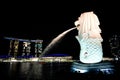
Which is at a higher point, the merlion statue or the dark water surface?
the merlion statue

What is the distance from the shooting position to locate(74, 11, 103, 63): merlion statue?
1644 cm

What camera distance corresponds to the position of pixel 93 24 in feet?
57.2

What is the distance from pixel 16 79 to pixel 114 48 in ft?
262

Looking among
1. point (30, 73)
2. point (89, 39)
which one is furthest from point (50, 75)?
point (89, 39)

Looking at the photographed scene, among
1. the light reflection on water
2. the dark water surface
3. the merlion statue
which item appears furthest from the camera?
the merlion statue

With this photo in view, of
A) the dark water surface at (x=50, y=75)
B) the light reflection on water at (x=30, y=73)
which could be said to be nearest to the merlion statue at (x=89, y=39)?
the dark water surface at (x=50, y=75)

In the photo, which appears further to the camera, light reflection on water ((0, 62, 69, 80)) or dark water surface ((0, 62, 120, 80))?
light reflection on water ((0, 62, 69, 80))

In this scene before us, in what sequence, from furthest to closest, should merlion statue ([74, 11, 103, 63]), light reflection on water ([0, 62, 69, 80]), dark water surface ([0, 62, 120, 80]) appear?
1. merlion statue ([74, 11, 103, 63])
2. light reflection on water ([0, 62, 69, 80])
3. dark water surface ([0, 62, 120, 80])

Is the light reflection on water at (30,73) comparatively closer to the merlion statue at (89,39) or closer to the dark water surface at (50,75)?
the dark water surface at (50,75)

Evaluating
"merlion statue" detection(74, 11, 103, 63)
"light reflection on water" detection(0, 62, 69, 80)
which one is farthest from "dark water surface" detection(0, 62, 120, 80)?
"merlion statue" detection(74, 11, 103, 63)

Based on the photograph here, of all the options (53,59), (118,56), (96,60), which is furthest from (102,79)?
(118,56)

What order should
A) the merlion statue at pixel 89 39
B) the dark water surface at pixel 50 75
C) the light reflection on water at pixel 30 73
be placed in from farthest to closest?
the merlion statue at pixel 89 39
the light reflection on water at pixel 30 73
the dark water surface at pixel 50 75

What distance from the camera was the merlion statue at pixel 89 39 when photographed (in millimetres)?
16438

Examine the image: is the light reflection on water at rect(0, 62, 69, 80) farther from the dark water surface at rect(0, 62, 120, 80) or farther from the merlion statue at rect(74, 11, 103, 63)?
the merlion statue at rect(74, 11, 103, 63)
